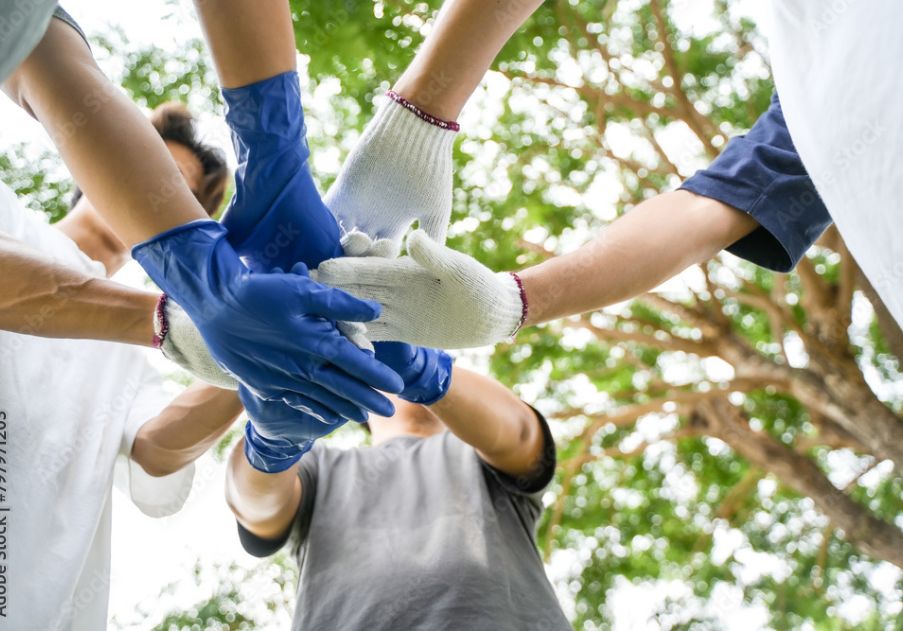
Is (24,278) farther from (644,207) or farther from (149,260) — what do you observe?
(644,207)

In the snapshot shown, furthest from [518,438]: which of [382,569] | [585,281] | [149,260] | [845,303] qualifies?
[845,303]

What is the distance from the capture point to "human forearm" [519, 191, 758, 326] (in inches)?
57.7

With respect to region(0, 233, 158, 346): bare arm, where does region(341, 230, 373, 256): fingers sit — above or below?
above

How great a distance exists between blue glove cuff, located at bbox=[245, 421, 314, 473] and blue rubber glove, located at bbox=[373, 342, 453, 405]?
236 millimetres

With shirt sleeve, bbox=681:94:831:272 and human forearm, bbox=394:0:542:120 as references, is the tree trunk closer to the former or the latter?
shirt sleeve, bbox=681:94:831:272

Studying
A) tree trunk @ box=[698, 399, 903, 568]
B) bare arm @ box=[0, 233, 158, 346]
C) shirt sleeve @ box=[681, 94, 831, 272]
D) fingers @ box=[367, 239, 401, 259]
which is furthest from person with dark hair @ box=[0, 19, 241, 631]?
tree trunk @ box=[698, 399, 903, 568]

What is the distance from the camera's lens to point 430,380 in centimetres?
162

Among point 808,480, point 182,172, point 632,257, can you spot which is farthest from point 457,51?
point 808,480

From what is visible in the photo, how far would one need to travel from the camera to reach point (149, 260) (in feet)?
4.37

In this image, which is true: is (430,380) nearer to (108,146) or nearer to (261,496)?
(261,496)

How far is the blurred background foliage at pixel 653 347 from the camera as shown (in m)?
2.89

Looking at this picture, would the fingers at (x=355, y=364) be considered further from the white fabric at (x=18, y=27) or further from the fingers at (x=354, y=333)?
the white fabric at (x=18, y=27)

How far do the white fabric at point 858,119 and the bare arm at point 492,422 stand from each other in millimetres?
909

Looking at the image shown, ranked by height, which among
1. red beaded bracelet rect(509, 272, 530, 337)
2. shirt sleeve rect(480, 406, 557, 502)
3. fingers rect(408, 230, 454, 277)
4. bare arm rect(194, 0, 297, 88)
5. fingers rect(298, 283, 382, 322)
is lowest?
shirt sleeve rect(480, 406, 557, 502)
